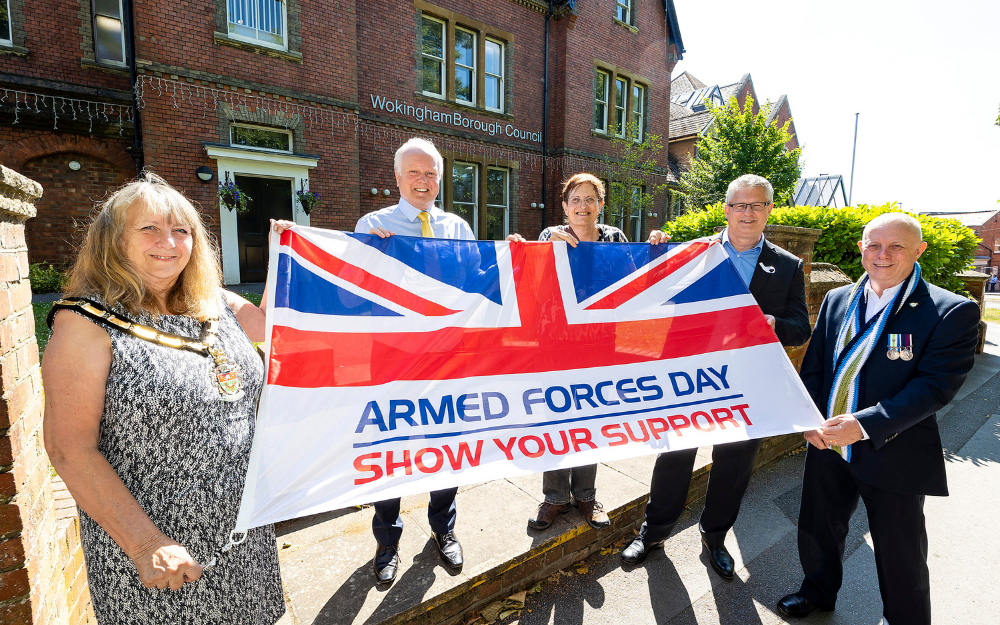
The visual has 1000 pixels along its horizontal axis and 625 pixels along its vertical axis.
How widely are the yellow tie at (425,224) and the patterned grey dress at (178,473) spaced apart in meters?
1.27

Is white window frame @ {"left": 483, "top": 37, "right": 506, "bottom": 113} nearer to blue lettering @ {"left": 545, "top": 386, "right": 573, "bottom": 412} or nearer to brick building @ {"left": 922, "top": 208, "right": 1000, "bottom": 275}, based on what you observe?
blue lettering @ {"left": 545, "top": 386, "right": 573, "bottom": 412}

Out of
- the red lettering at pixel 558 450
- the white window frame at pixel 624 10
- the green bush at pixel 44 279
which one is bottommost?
the red lettering at pixel 558 450

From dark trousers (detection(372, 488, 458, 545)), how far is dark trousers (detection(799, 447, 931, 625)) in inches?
73.1

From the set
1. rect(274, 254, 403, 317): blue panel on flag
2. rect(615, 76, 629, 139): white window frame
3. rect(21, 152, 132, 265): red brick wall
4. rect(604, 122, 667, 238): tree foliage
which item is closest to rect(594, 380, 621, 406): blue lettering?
rect(274, 254, 403, 317): blue panel on flag

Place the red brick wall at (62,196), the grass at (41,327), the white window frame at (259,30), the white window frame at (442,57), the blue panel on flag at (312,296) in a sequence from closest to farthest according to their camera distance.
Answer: the blue panel on flag at (312,296) → the grass at (41,327) → the red brick wall at (62,196) → the white window frame at (259,30) → the white window frame at (442,57)

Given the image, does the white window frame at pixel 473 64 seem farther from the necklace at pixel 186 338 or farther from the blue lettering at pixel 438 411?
the necklace at pixel 186 338

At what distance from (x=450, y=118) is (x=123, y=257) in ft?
39.8

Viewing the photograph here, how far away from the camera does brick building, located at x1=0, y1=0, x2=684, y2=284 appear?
27.8 ft

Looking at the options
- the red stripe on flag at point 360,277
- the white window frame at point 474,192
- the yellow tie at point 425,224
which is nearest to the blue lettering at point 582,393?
the red stripe on flag at point 360,277

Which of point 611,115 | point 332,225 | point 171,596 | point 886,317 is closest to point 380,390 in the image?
point 171,596

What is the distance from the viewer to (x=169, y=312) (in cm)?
159

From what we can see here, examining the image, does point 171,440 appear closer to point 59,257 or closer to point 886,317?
point 886,317

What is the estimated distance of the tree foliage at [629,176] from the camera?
15.5 metres

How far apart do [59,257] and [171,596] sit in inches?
419
